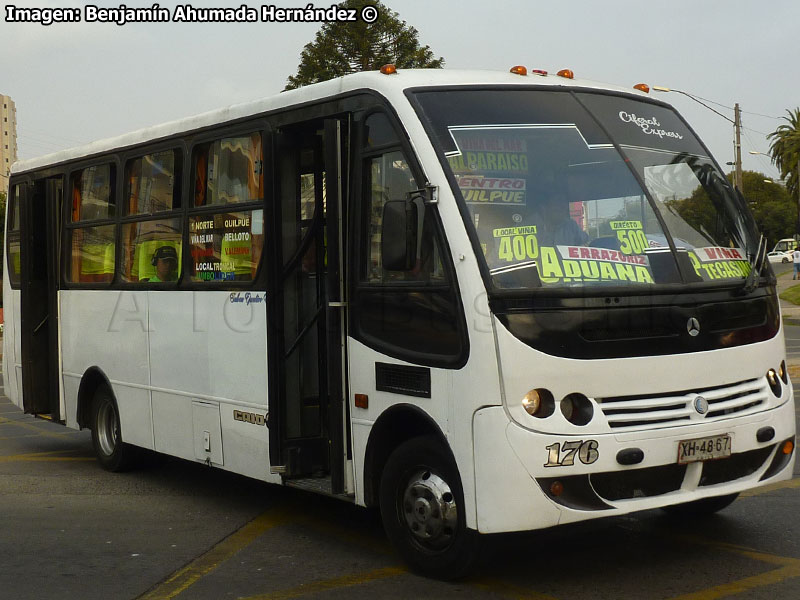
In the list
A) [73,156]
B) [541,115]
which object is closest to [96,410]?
[73,156]

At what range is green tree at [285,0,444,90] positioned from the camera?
3981 centimetres

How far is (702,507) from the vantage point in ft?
23.7

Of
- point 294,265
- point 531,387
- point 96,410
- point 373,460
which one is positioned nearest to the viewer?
point 531,387

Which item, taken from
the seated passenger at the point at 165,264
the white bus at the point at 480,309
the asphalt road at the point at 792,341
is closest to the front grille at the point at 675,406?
the white bus at the point at 480,309

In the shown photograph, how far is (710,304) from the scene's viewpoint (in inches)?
240

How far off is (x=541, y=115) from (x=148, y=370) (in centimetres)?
427

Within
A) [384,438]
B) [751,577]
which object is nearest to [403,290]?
[384,438]

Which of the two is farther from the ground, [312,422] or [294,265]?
[294,265]

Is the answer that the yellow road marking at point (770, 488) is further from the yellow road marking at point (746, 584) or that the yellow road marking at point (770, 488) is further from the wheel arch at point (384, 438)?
the wheel arch at point (384, 438)

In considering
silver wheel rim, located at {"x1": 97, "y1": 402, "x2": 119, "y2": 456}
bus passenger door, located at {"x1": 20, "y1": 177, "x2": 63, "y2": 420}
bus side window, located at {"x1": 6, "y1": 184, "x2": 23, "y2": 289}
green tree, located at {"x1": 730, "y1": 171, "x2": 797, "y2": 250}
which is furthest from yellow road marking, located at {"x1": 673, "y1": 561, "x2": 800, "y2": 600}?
green tree, located at {"x1": 730, "y1": 171, "x2": 797, "y2": 250}

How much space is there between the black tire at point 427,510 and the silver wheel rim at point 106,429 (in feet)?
14.5

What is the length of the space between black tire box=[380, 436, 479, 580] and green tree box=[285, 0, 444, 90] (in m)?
34.5

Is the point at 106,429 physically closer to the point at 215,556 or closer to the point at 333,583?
the point at 215,556

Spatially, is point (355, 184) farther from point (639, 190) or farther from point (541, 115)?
point (639, 190)
